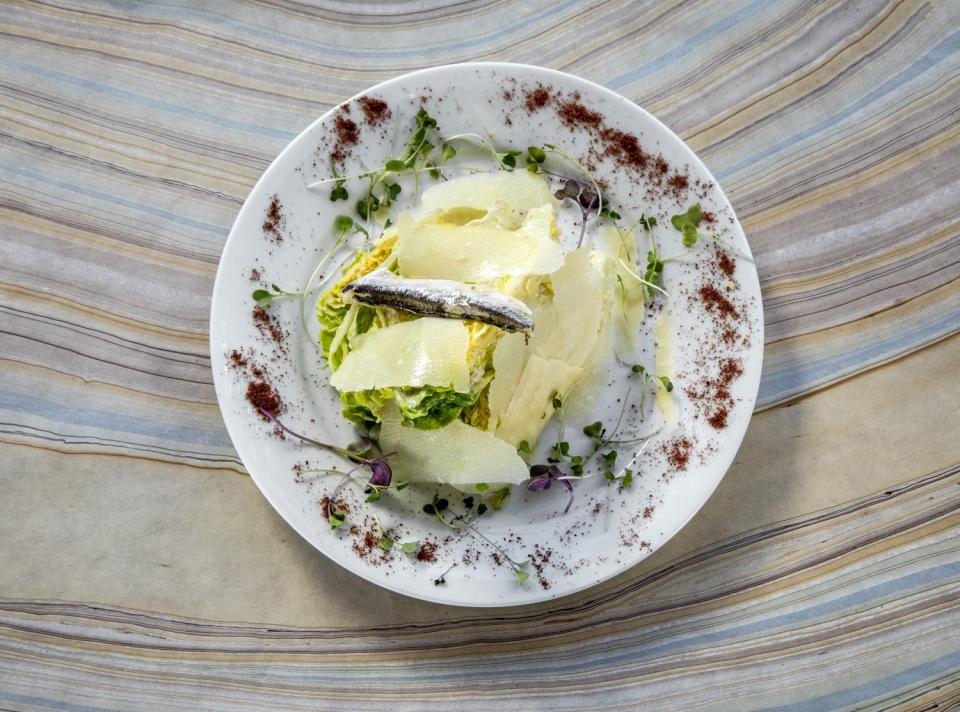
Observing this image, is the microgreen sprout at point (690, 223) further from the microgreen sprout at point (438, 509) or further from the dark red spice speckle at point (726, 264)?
the microgreen sprout at point (438, 509)

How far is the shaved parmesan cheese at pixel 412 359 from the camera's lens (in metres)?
2.14

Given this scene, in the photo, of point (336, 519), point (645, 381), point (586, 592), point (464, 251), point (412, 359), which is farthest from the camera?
point (586, 592)

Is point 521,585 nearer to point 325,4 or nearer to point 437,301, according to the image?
point 437,301

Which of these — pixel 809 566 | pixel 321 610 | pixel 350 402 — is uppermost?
pixel 809 566

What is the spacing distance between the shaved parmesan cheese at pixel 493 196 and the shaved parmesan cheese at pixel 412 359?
47 cm

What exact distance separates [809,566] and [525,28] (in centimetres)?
230

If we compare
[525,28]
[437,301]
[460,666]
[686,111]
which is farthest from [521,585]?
[525,28]

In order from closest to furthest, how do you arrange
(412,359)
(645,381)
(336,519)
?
(412,359) < (336,519) < (645,381)

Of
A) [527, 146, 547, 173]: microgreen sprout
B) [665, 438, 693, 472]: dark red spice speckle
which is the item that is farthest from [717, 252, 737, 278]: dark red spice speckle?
[527, 146, 547, 173]: microgreen sprout

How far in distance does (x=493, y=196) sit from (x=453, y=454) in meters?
0.88

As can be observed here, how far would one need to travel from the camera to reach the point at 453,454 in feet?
7.50

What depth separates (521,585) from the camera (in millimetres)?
2400

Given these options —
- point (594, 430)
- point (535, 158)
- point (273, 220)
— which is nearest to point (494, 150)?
point (535, 158)

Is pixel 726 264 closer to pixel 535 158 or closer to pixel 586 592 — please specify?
pixel 535 158
